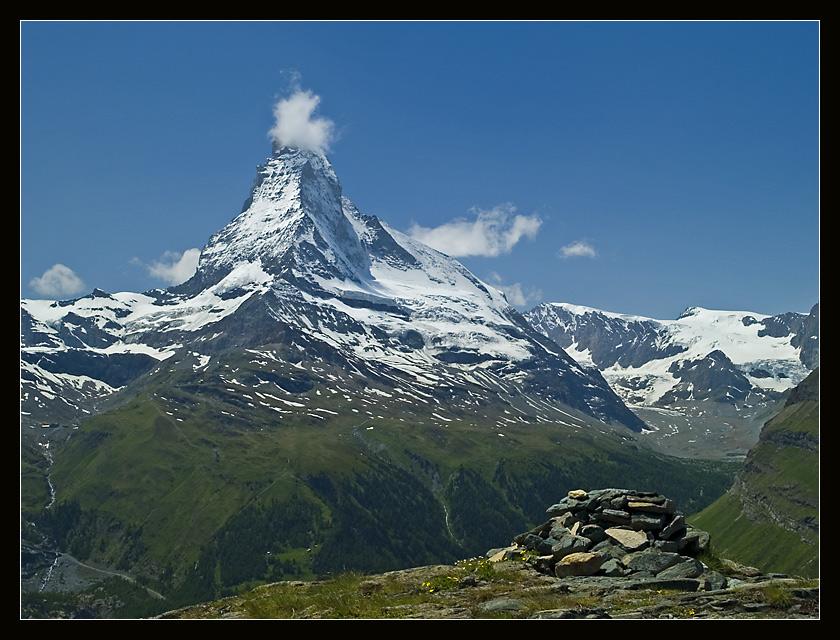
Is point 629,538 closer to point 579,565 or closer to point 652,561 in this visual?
point 652,561

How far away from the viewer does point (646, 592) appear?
24.0 meters

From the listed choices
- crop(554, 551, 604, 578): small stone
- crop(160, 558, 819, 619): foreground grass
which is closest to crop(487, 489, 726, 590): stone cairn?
crop(554, 551, 604, 578): small stone

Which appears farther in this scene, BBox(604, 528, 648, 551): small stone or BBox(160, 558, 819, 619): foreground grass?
BBox(604, 528, 648, 551): small stone

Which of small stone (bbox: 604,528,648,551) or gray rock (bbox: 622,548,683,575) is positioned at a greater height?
small stone (bbox: 604,528,648,551)

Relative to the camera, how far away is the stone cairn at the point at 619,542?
26.8m

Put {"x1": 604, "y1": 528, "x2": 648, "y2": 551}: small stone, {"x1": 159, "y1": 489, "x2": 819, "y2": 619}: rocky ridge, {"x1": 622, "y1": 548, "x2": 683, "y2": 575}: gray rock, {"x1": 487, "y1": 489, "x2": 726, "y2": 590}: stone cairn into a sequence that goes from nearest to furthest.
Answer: {"x1": 159, "y1": 489, "x2": 819, "y2": 619}: rocky ridge → {"x1": 487, "y1": 489, "x2": 726, "y2": 590}: stone cairn → {"x1": 622, "y1": 548, "x2": 683, "y2": 575}: gray rock → {"x1": 604, "y1": 528, "x2": 648, "y2": 551}: small stone

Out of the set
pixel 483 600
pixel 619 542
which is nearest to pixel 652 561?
pixel 619 542

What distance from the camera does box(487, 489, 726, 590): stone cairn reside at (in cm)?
2683

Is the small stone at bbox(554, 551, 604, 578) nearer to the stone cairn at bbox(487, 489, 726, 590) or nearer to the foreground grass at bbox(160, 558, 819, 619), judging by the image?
the stone cairn at bbox(487, 489, 726, 590)

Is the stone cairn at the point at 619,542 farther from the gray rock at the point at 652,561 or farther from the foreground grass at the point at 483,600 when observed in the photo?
the foreground grass at the point at 483,600

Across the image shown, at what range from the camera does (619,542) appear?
99.1ft

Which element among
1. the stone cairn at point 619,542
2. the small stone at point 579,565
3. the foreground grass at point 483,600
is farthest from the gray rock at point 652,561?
the foreground grass at point 483,600
